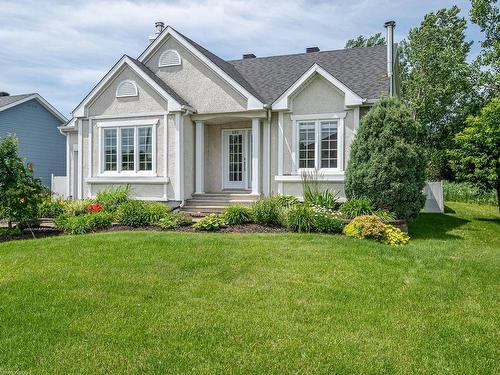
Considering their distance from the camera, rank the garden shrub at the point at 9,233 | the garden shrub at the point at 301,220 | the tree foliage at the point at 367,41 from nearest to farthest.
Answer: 1. the garden shrub at the point at 301,220
2. the garden shrub at the point at 9,233
3. the tree foliage at the point at 367,41

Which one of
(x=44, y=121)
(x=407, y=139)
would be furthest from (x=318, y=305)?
(x=44, y=121)

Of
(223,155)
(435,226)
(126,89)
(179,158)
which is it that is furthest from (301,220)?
(126,89)

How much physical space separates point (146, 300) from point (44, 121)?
23.2 m

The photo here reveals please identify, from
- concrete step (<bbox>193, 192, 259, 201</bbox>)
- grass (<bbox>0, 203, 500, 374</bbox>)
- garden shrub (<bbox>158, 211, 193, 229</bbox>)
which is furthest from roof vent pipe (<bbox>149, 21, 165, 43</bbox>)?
grass (<bbox>0, 203, 500, 374</bbox>)

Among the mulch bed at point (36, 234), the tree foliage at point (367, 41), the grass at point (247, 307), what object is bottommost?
the grass at point (247, 307)

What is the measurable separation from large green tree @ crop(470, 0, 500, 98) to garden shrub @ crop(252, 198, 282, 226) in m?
24.0

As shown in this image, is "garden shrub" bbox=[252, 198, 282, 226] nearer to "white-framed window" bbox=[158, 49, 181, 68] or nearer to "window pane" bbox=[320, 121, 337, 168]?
"window pane" bbox=[320, 121, 337, 168]

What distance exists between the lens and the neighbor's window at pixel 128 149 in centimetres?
1417

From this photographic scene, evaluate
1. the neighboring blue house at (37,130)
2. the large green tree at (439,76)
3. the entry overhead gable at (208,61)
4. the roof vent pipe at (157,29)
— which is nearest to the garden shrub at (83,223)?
the entry overhead gable at (208,61)

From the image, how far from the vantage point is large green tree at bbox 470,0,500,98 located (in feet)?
91.6

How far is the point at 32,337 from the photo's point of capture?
428 cm

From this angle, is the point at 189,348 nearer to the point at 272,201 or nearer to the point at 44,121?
the point at 272,201

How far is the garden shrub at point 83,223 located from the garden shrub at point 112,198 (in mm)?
1589

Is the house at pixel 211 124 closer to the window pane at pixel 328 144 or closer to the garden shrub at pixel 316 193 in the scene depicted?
the window pane at pixel 328 144
